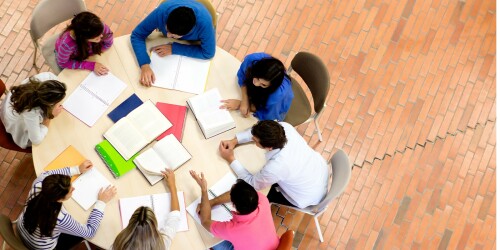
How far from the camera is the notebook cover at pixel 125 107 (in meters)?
3.19

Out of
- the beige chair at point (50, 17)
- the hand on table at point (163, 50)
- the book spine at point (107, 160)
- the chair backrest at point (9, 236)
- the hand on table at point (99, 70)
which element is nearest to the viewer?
the chair backrest at point (9, 236)

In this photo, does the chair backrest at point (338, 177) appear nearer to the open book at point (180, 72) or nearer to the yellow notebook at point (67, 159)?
the open book at point (180, 72)

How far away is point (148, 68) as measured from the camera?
3.32m

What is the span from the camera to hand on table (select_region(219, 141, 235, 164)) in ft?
10.3

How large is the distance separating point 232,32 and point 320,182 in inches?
75.8

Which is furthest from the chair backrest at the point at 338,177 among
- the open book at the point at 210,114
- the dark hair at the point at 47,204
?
the dark hair at the point at 47,204

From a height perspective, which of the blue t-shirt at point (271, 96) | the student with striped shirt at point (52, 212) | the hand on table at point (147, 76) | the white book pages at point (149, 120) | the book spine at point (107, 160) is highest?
the blue t-shirt at point (271, 96)

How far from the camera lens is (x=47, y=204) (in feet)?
8.94

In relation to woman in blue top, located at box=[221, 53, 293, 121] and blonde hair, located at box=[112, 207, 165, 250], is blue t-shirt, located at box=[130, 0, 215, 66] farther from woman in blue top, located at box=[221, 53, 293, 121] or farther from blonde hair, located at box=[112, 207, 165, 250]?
blonde hair, located at box=[112, 207, 165, 250]

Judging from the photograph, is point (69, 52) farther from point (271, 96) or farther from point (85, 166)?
point (271, 96)

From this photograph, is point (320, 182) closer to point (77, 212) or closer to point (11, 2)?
point (77, 212)

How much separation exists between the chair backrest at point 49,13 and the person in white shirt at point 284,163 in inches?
62.7

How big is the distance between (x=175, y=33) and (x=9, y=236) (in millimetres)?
1572

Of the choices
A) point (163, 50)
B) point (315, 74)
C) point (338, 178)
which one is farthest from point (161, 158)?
point (315, 74)
